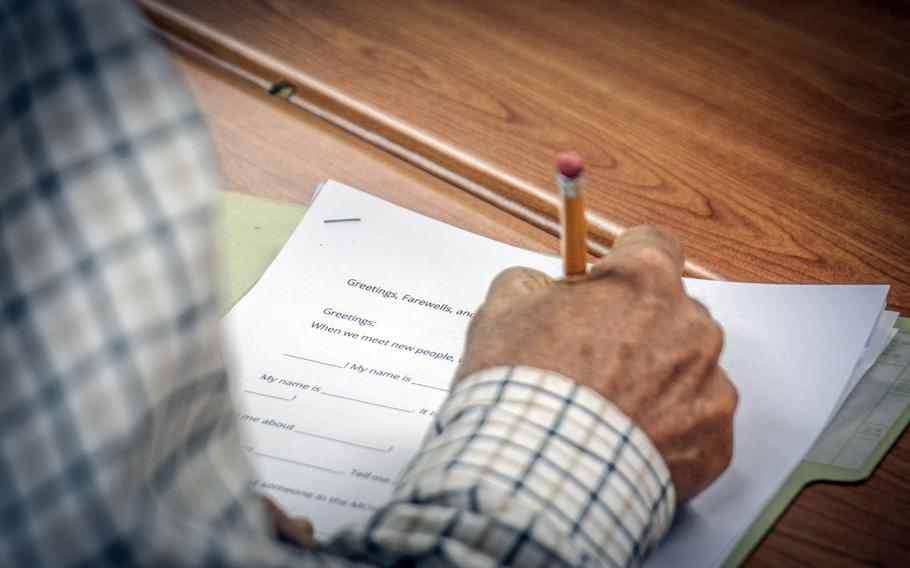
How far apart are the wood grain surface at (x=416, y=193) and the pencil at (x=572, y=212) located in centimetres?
14

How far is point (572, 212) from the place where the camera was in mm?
518

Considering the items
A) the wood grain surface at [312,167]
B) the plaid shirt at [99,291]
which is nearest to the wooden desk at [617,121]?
the wood grain surface at [312,167]

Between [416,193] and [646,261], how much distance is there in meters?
0.25

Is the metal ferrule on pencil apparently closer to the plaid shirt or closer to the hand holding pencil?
the hand holding pencil

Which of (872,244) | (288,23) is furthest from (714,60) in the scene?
(288,23)

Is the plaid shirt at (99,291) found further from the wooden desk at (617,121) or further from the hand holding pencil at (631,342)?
the wooden desk at (617,121)

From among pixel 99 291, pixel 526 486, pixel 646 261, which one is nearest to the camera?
pixel 99 291

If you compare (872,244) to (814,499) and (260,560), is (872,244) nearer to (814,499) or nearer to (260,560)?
(814,499)

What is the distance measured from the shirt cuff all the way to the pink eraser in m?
0.11

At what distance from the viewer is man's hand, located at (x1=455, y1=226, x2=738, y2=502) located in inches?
19.0

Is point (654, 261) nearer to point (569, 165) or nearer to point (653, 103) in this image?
point (569, 165)

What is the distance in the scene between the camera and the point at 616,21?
0.87 metres

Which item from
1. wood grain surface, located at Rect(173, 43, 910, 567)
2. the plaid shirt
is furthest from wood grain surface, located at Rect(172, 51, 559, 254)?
the plaid shirt

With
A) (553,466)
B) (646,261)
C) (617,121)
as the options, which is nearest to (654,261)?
(646,261)
